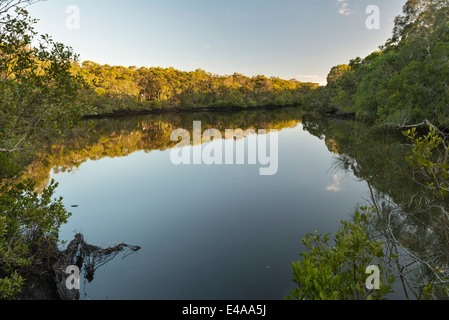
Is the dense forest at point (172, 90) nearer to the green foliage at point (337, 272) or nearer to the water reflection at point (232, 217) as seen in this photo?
the water reflection at point (232, 217)

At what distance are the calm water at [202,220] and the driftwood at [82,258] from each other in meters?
0.31

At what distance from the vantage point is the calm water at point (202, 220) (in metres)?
7.25

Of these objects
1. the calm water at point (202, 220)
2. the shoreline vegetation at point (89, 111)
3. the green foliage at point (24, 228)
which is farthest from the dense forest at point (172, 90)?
the green foliage at point (24, 228)

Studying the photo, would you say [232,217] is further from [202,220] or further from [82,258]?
[82,258]

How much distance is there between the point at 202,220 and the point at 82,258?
5295mm

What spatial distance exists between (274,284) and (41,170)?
70.8 feet

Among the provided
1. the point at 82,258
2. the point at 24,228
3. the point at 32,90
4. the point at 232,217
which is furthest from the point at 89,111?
the point at 232,217

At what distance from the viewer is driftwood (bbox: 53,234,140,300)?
6655 mm

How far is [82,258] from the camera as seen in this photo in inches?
320

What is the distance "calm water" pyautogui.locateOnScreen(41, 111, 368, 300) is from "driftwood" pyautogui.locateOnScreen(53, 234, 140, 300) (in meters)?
0.31

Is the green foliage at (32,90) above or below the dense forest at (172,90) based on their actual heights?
below

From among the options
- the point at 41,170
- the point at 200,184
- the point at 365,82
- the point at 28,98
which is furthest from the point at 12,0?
the point at 365,82

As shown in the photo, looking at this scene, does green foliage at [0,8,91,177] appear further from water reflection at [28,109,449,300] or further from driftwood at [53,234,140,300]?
driftwood at [53,234,140,300]
